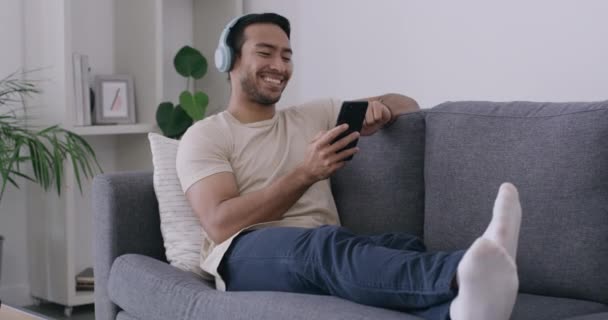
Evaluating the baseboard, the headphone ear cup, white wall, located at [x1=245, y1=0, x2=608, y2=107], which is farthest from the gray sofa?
the baseboard

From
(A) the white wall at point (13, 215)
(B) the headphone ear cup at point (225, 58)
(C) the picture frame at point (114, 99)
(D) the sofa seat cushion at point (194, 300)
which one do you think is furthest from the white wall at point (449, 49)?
(D) the sofa seat cushion at point (194, 300)

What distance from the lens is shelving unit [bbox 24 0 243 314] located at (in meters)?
3.56

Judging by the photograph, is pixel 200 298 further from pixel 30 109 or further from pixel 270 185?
pixel 30 109

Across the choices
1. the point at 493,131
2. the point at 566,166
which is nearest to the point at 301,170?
the point at 493,131

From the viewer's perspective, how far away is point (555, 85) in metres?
2.79

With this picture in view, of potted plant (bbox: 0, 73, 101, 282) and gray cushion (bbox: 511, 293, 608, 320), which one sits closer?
gray cushion (bbox: 511, 293, 608, 320)

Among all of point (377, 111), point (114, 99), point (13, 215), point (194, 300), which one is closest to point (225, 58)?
point (377, 111)

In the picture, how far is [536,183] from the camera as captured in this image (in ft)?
6.68

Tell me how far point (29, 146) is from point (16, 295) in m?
0.77

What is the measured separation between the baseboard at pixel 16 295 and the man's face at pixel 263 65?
180cm

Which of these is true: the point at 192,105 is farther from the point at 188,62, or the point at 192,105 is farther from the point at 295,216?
the point at 295,216

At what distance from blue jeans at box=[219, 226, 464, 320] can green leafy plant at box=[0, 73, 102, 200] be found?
147 centimetres

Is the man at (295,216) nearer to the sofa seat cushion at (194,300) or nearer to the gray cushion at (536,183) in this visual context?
the sofa seat cushion at (194,300)

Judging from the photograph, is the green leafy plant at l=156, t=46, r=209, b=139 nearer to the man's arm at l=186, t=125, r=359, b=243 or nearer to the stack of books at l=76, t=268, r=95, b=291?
the stack of books at l=76, t=268, r=95, b=291
